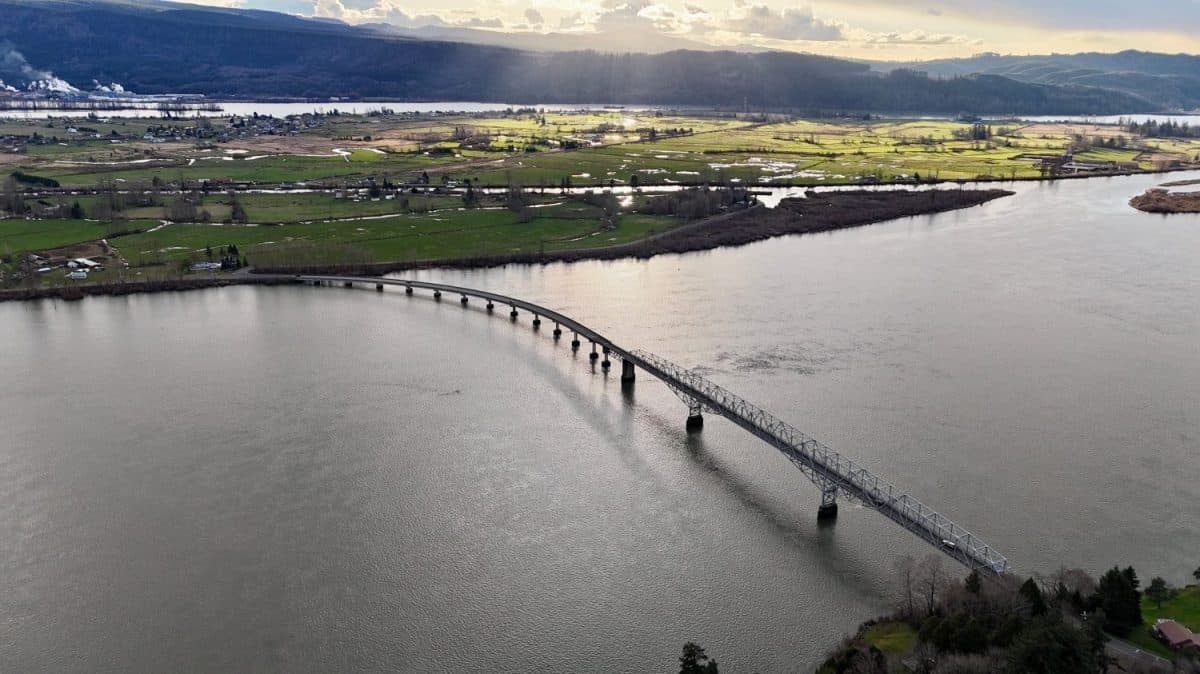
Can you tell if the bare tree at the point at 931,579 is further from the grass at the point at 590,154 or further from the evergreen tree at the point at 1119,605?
the grass at the point at 590,154

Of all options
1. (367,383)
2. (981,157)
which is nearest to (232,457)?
(367,383)

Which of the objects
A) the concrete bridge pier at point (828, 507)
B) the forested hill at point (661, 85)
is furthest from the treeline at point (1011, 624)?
the forested hill at point (661, 85)

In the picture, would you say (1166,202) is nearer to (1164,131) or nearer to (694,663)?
(694,663)

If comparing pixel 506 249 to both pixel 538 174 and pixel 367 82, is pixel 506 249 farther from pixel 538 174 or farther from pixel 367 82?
pixel 367 82

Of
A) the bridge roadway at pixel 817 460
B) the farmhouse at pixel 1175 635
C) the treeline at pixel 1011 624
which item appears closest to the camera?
the treeline at pixel 1011 624

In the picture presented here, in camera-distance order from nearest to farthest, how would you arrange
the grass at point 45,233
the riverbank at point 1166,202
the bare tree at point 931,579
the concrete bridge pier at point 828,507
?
1. the bare tree at point 931,579
2. the concrete bridge pier at point 828,507
3. the grass at point 45,233
4. the riverbank at point 1166,202

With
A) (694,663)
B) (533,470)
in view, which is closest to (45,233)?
(533,470)
